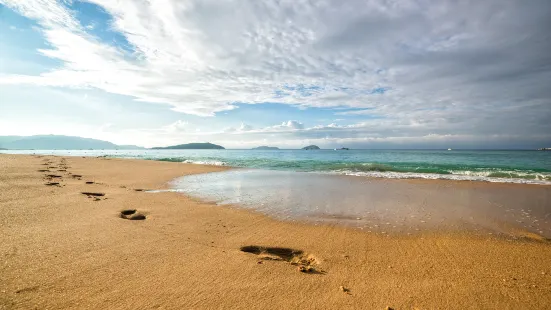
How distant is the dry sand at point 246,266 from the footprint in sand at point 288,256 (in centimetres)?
3

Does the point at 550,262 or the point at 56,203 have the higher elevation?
the point at 56,203

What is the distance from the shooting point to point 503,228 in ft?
22.2

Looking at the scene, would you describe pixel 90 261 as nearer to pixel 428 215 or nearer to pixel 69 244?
pixel 69 244

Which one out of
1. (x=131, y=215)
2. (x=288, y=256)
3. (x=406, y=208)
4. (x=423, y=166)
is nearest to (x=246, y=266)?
(x=288, y=256)

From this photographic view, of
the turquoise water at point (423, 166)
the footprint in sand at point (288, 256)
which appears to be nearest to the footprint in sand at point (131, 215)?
the footprint in sand at point (288, 256)

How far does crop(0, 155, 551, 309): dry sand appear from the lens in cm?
310

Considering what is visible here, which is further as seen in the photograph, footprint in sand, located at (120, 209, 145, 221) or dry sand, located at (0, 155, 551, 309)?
footprint in sand, located at (120, 209, 145, 221)

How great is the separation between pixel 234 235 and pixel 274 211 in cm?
263

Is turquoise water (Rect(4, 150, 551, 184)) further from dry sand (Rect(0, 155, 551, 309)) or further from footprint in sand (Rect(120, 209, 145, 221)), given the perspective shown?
footprint in sand (Rect(120, 209, 145, 221))

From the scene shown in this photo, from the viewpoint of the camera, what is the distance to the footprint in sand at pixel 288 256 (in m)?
4.13

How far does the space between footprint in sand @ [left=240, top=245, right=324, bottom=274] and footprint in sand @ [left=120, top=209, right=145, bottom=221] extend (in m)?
3.61

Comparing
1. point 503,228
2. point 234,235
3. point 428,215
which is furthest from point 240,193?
point 503,228

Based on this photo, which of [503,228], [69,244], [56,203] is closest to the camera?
[69,244]

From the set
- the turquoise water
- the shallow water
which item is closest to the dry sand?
the shallow water
